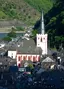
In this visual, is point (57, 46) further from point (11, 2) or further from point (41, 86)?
point (11, 2)

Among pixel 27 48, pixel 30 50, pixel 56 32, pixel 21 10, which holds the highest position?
pixel 21 10

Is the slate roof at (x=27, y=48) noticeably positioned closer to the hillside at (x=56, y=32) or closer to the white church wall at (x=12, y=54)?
the white church wall at (x=12, y=54)

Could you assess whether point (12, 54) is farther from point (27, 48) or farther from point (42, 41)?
point (42, 41)

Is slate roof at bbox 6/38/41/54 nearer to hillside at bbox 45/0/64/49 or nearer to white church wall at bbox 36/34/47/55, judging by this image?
white church wall at bbox 36/34/47/55

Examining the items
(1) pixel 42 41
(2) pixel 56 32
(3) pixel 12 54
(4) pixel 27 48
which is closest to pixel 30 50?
(4) pixel 27 48

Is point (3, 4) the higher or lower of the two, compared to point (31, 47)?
higher

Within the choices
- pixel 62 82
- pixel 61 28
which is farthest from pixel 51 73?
pixel 61 28

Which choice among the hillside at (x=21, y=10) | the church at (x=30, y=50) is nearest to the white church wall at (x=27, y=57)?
the church at (x=30, y=50)

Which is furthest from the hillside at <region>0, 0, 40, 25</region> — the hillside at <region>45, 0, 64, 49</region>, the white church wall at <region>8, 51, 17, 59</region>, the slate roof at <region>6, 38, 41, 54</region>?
the white church wall at <region>8, 51, 17, 59</region>
